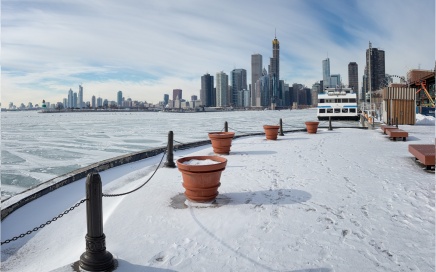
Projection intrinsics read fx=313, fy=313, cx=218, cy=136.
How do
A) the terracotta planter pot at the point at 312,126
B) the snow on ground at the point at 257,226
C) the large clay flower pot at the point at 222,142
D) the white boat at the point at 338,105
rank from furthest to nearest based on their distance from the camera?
the white boat at the point at 338,105 < the terracotta planter pot at the point at 312,126 < the large clay flower pot at the point at 222,142 < the snow on ground at the point at 257,226

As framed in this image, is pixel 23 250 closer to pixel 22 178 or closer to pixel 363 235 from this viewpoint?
pixel 363 235

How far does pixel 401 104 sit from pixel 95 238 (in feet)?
91.8

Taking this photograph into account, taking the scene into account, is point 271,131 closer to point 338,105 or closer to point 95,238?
point 95,238

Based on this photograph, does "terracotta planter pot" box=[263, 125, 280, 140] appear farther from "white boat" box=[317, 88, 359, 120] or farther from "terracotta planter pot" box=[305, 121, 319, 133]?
"white boat" box=[317, 88, 359, 120]

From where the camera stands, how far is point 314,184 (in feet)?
23.1

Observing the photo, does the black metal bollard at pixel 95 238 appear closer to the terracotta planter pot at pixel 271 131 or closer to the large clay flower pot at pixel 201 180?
the large clay flower pot at pixel 201 180

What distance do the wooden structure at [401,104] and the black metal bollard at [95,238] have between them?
2710cm

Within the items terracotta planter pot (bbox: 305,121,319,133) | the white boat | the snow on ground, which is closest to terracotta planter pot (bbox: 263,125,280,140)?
terracotta planter pot (bbox: 305,121,319,133)

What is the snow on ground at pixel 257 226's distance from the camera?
374cm

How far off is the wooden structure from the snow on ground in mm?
20186

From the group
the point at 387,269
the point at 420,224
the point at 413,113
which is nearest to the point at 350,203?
the point at 420,224

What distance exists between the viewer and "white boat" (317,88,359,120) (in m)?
44.8

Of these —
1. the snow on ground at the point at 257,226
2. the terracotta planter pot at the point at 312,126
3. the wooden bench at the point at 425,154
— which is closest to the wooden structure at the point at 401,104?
the terracotta planter pot at the point at 312,126

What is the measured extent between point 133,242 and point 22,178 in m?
8.25
